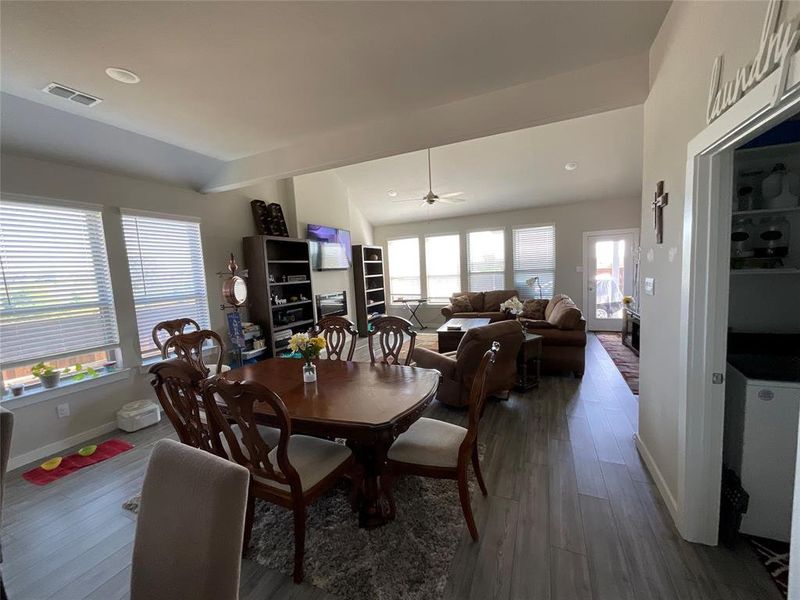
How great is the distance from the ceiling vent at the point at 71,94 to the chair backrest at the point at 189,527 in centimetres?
273

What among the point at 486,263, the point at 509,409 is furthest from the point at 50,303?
the point at 486,263

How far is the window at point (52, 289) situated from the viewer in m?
2.57

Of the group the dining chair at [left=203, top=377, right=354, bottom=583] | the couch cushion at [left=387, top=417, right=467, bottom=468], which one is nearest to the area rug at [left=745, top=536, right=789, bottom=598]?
the couch cushion at [left=387, top=417, right=467, bottom=468]

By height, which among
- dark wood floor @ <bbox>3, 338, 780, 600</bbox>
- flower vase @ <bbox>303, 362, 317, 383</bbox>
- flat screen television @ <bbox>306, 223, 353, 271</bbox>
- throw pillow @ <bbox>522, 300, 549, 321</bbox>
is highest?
flat screen television @ <bbox>306, 223, 353, 271</bbox>

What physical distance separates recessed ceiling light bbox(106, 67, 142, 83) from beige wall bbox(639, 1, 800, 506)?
311 cm

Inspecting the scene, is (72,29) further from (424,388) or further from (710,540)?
(710,540)

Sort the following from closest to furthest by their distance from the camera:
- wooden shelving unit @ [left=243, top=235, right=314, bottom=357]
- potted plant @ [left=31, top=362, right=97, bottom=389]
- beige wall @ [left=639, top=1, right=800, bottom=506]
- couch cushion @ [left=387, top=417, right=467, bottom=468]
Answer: beige wall @ [left=639, top=1, right=800, bottom=506] < couch cushion @ [left=387, top=417, right=467, bottom=468] < potted plant @ [left=31, top=362, right=97, bottom=389] < wooden shelving unit @ [left=243, top=235, right=314, bottom=357]

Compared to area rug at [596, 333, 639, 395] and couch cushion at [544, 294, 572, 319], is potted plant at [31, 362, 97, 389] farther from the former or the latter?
couch cushion at [544, 294, 572, 319]

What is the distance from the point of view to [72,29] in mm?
1676

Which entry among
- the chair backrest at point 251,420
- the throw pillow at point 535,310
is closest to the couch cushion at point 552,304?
the throw pillow at point 535,310

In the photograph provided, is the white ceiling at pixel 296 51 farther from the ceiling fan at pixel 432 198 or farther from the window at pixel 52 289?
the ceiling fan at pixel 432 198

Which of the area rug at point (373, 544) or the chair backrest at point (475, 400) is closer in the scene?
the area rug at point (373, 544)

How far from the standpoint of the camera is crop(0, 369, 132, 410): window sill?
2566mm

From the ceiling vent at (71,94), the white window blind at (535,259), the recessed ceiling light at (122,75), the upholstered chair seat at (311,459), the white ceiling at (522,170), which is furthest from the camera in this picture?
the white window blind at (535,259)
